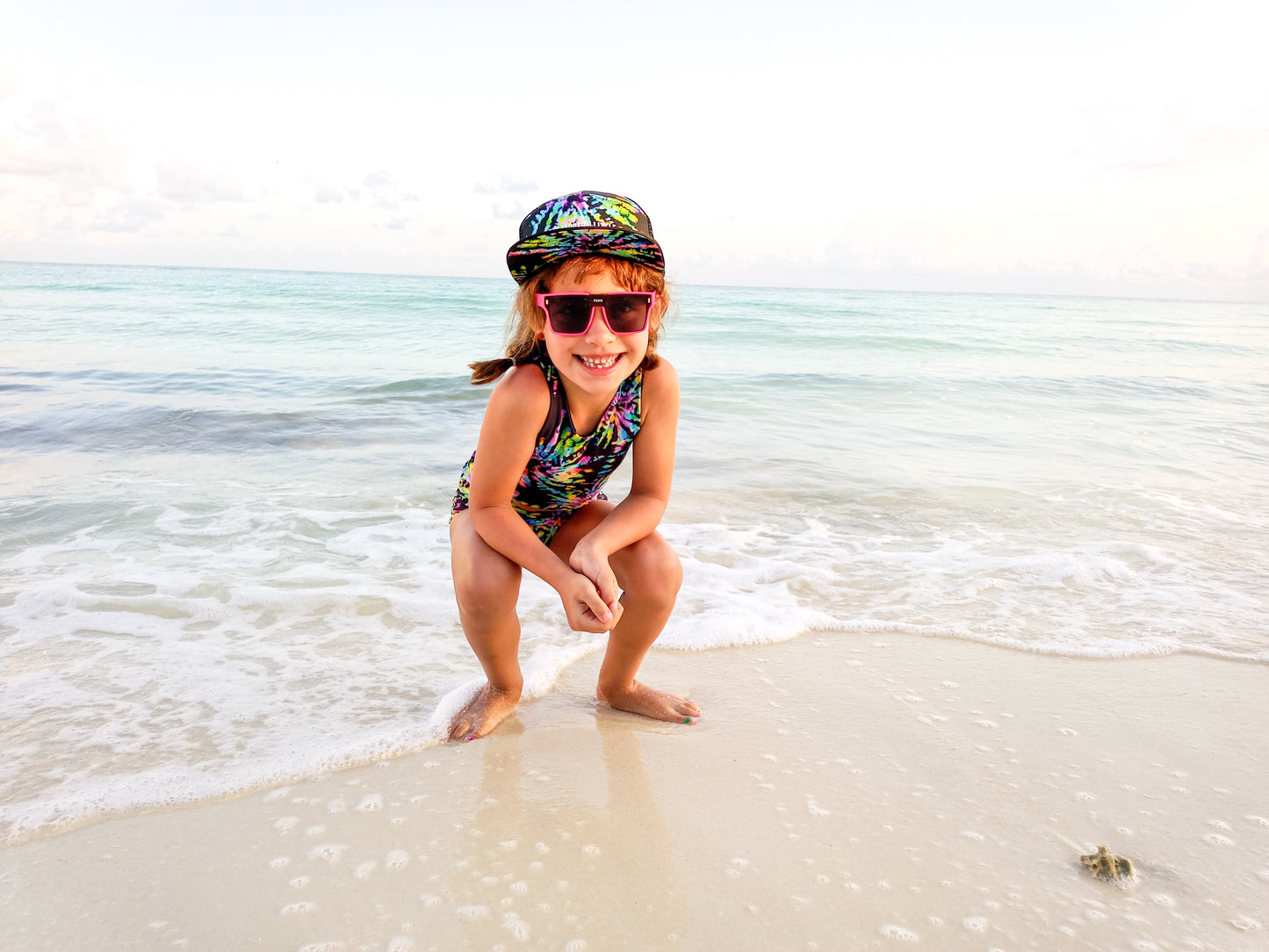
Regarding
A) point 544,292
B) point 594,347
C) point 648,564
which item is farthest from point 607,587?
point 544,292

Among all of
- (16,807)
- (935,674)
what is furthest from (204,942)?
(935,674)

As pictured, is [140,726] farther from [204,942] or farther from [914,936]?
[914,936]

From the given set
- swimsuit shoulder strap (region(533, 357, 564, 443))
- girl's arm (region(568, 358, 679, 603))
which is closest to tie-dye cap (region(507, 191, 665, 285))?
swimsuit shoulder strap (region(533, 357, 564, 443))

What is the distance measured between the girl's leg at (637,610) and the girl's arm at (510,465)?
271 millimetres

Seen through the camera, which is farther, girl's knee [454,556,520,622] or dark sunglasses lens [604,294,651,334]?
girl's knee [454,556,520,622]

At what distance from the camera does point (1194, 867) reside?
74.2 inches

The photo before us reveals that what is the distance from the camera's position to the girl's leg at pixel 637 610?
2.44m

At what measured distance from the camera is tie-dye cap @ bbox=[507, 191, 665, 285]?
82.3 inches

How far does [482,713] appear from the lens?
98.3 inches

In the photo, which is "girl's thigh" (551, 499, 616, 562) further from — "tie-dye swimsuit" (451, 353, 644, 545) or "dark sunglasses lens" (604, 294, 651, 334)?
"dark sunglasses lens" (604, 294, 651, 334)

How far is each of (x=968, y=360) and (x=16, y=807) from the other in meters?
16.3

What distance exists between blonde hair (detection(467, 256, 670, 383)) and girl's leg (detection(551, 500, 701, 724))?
0.51m

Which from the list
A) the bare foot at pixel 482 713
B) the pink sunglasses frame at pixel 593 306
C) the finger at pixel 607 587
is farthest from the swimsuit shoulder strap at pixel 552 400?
the bare foot at pixel 482 713

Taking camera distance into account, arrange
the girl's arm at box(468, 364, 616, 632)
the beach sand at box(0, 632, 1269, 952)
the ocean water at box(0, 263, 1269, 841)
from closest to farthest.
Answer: the beach sand at box(0, 632, 1269, 952), the girl's arm at box(468, 364, 616, 632), the ocean water at box(0, 263, 1269, 841)
